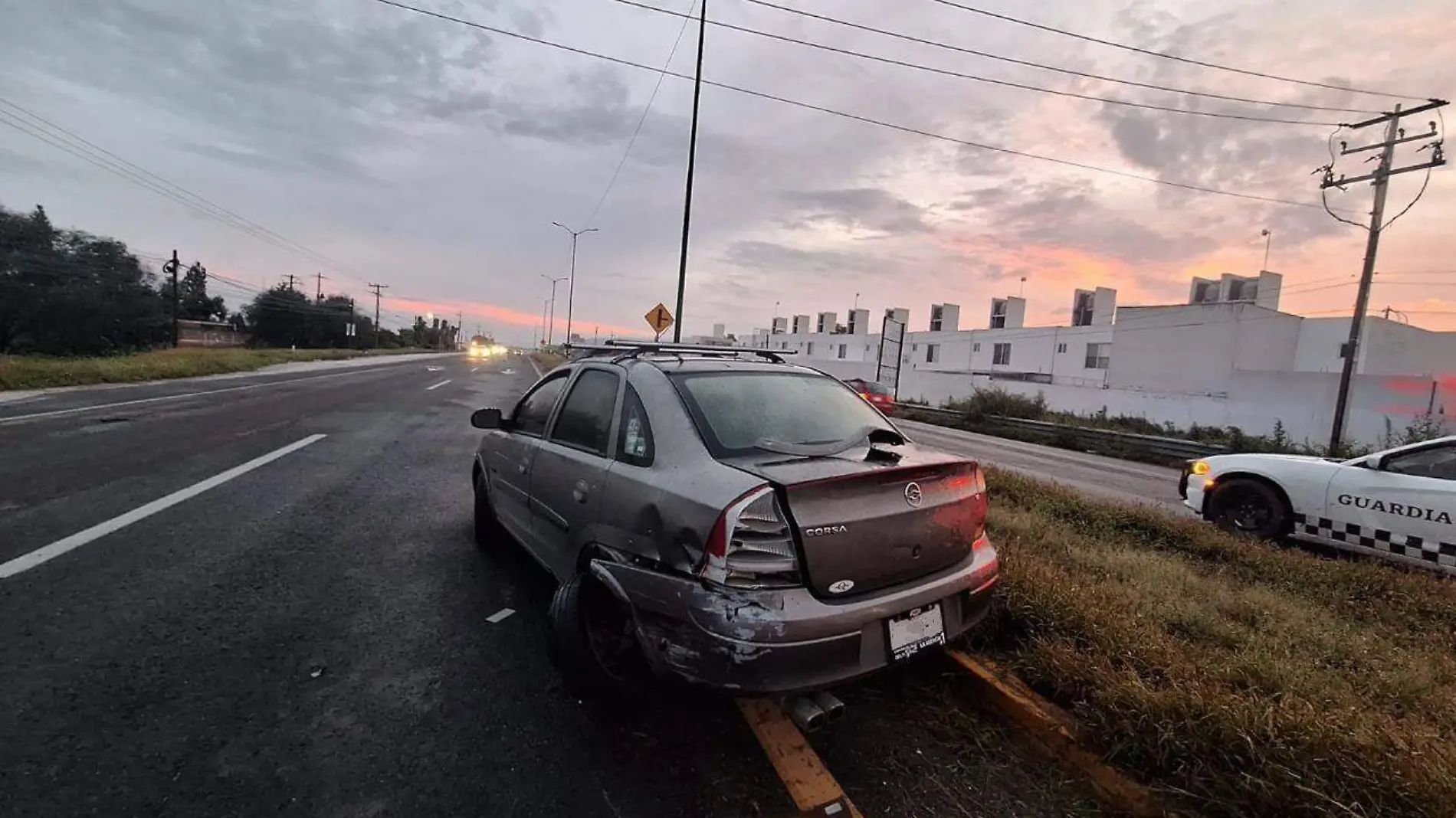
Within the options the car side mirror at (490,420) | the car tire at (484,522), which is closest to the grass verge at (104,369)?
the car tire at (484,522)

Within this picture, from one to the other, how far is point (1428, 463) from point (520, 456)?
23.9 ft

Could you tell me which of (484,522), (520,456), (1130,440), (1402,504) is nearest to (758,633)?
(520,456)

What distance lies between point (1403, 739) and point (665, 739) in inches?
106

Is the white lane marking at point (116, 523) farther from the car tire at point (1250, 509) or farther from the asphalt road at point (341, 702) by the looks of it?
the car tire at point (1250, 509)

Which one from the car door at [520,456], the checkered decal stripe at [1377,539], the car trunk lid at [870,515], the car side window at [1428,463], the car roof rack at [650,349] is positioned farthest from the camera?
the car side window at [1428,463]

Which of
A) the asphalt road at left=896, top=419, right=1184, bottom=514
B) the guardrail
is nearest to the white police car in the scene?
the asphalt road at left=896, top=419, right=1184, bottom=514

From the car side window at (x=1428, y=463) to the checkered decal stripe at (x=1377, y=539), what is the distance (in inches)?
21.0

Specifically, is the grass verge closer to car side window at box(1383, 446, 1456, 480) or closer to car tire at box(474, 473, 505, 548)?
car tire at box(474, 473, 505, 548)

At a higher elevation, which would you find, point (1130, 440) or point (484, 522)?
point (1130, 440)

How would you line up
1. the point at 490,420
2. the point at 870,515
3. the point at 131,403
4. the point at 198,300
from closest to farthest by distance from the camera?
the point at 870,515
the point at 490,420
the point at 131,403
the point at 198,300

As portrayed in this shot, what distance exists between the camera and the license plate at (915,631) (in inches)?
97.3

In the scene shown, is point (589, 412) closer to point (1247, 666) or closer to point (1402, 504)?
point (1247, 666)

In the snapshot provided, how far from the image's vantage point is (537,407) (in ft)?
13.6

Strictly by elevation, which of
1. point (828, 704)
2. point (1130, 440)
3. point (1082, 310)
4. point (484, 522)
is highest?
point (1082, 310)
